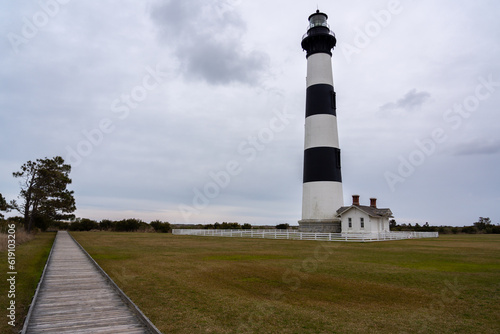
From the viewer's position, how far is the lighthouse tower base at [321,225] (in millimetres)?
31694

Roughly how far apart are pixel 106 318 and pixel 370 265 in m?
11.3

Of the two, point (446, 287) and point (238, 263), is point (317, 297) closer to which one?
point (446, 287)

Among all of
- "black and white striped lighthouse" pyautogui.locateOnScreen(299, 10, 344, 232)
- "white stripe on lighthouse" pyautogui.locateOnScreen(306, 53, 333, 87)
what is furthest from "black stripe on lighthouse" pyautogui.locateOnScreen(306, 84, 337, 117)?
"white stripe on lighthouse" pyautogui.locateOnScreen(306, 53, 333, 87)

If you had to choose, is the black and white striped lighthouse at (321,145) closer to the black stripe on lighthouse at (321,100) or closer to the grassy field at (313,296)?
the black stripe on lighthouse at (321,100)

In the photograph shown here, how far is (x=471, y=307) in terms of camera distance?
771cm

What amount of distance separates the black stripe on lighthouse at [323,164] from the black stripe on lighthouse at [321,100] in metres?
3.89

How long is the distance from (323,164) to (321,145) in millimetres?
1888

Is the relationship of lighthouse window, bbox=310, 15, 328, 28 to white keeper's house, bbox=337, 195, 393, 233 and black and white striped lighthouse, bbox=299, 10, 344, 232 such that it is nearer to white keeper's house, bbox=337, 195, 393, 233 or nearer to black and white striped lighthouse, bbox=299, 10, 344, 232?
black and white striped lighthouse, bbox=299, 10, 344, 232

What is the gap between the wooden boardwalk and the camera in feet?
19.2

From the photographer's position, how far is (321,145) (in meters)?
31.1

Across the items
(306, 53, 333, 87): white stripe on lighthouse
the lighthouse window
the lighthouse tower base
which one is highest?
the lighthouse window

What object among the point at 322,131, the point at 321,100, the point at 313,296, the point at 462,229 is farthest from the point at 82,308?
the point at 462,229

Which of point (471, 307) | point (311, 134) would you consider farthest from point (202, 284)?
point (311, 134)

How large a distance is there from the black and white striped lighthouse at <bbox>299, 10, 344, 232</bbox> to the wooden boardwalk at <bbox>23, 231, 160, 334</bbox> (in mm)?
23828
